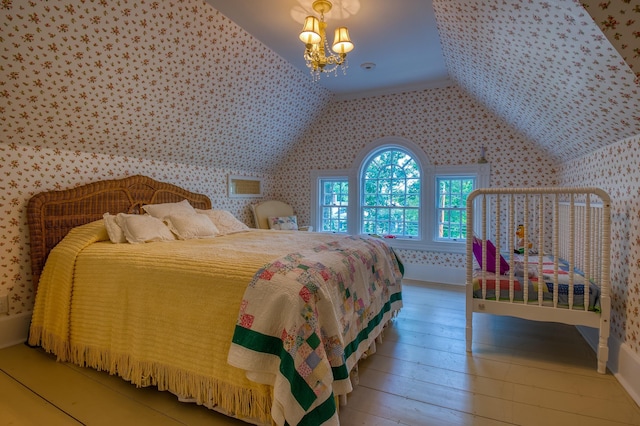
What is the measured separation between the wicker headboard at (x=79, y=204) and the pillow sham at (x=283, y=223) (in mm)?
1640

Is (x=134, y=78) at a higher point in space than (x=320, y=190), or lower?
higher

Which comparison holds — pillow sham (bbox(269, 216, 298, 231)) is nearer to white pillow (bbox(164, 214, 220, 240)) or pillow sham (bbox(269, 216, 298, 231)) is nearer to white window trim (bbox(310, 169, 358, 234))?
white window trim (bbox(310, 169, 358, 234))

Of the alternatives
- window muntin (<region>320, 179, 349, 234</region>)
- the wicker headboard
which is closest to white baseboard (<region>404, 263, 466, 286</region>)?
window muntin (<region>320, 179, 349, 234</region>)

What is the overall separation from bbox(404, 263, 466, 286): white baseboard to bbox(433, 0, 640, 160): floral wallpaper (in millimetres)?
1858

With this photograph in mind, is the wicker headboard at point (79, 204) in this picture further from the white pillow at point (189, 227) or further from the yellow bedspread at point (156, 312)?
the white pillow at point (189, 227)

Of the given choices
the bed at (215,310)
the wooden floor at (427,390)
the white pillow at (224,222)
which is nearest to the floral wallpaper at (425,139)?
the white pillow at (224,222)

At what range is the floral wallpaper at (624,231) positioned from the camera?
6.59 ft

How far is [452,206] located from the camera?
452 cm

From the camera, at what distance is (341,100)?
5074 mm

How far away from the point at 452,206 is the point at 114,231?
13.1ft

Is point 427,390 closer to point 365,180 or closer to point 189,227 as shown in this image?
point 189,227

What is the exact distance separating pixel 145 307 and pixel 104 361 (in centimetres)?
57

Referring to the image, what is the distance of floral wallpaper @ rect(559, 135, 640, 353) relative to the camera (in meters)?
2.01

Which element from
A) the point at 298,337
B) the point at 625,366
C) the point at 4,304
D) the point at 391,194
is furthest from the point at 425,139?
the point at 4,304
